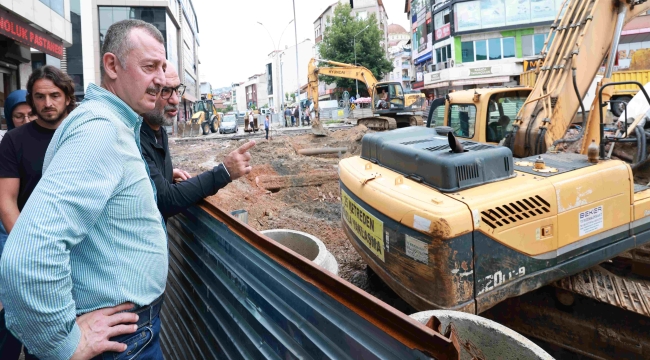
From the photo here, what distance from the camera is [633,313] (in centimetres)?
322

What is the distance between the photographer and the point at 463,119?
5395 millimetres

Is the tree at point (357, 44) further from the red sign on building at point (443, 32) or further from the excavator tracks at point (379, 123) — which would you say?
the excavator tracks at point (379, 123)

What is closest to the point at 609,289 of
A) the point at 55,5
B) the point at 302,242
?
the point at 302,242

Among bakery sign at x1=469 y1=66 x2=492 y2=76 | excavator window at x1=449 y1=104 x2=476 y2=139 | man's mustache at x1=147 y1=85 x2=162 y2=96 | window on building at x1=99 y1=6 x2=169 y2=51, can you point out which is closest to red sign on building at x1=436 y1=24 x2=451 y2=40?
bakery sign at x1=469 y1=66 x2=492 y2=76

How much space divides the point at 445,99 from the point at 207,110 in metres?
32.9

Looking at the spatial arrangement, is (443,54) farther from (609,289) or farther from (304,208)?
(609,289)

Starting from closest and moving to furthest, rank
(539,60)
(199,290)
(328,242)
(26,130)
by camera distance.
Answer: (199,290) → (26,130) → (539,60) → (328,242)

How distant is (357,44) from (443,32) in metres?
8.94

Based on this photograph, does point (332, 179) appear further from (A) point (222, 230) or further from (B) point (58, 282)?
(B) point (58, 282)

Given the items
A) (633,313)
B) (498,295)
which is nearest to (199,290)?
(498,295)

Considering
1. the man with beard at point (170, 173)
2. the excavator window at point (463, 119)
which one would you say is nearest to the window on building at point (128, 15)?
the excavator window at point (463, 119)

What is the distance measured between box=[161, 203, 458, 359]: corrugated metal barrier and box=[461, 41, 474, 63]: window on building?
3573cm

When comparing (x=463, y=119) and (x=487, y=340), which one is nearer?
(x=487, y=340)

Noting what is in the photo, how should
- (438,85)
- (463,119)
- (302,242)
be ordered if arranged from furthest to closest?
(438,85) < (463,119) < (302,242)
